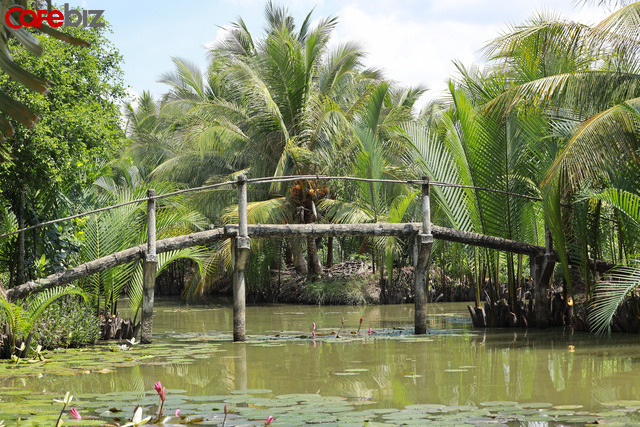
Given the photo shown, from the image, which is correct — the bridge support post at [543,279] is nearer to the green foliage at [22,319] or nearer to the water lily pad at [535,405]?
the water lily pad at [535,405]

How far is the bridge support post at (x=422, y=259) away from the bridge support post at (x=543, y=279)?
1.63 meters

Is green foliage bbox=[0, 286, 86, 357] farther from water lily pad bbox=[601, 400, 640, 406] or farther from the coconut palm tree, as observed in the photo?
the coconut palm tree

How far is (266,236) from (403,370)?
3491 mm

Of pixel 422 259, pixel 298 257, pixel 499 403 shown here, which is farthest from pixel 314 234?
pixel 298 257

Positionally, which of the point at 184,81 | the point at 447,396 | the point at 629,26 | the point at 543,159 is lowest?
the point at 447,396

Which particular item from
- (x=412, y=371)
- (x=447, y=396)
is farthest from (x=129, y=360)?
(x=447, y=396)

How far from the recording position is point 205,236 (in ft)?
29.0

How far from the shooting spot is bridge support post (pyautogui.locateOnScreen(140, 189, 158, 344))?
8469 mm

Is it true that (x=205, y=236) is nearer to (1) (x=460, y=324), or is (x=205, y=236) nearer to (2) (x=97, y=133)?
(2) (x=97, y=133)

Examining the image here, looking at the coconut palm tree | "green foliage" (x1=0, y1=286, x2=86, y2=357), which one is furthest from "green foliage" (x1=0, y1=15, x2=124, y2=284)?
the coconut palm tree

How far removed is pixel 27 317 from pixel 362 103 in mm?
12136

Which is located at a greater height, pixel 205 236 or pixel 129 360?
pixel 205 236

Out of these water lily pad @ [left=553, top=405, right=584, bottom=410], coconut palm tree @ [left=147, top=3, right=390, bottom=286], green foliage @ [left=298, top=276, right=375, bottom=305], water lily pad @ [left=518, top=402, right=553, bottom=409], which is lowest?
water lily pad @ [left=553, top=405, right=584, bottom=410]

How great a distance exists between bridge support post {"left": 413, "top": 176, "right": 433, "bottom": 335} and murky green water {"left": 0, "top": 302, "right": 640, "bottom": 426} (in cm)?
30
